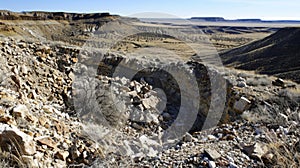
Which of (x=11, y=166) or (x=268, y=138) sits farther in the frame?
(x=268, y=138)

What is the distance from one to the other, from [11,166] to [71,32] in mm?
40208

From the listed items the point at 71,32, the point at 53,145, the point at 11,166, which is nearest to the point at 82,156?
the point at 53,145

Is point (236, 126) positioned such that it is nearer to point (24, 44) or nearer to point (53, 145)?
point (53, 145)

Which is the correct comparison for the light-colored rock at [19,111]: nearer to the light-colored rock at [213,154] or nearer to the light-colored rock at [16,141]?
the light-colored rock at [16,141]

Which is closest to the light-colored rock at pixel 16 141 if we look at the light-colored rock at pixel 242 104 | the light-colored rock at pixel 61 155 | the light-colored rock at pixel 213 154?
the light-colored rock at pixel 61 155

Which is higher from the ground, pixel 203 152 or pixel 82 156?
pixel 203 152

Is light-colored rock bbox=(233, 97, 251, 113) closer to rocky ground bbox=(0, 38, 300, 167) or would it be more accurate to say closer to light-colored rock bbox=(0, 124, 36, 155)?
rocky ground bbox=(0, 38, 300, 167)

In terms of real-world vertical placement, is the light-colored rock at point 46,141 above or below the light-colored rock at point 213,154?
below

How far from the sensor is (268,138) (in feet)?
14.4

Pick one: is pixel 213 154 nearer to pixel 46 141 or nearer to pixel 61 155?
pixel 61 155

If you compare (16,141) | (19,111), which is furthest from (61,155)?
(19,111)

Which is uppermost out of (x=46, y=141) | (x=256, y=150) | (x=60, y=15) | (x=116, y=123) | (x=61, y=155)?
(x=60, y=15)

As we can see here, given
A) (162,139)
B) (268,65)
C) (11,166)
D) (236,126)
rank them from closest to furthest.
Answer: (11,166) < (236,126) < (162,139) < (268,65)

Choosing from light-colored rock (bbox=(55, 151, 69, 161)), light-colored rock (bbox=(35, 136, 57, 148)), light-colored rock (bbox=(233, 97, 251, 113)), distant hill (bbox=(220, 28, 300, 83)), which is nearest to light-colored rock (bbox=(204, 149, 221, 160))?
light-colored rock (bbox=(55, 151, 69, 161))
